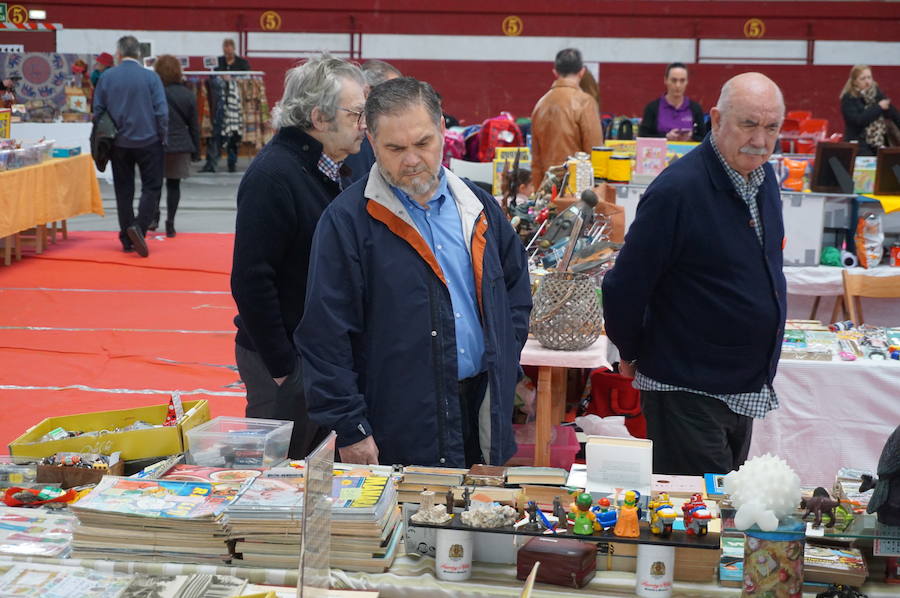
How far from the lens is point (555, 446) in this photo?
4.04 meters

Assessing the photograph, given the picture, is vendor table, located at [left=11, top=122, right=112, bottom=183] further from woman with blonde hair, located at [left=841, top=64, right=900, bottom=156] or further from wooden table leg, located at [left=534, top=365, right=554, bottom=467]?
wooden table leg, located at [left=534, top=365, right=554, bottom=467]

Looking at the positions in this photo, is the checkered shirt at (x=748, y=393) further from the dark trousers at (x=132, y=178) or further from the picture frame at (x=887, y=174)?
the dark trousers at (x=132, y=178)

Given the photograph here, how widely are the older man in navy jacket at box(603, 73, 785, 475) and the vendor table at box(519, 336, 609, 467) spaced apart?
1.51 ft

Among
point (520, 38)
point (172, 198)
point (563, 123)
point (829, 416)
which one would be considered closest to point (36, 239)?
point (172, 198)

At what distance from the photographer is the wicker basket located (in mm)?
3496

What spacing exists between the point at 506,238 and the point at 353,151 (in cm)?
65

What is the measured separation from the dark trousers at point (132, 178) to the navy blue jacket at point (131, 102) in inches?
4.6

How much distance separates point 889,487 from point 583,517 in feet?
1.80

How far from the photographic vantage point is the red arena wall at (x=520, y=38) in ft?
57.7

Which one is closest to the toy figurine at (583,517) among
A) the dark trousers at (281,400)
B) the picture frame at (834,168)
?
the dark trousers at (281,400)

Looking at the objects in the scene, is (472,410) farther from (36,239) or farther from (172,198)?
(172,198)

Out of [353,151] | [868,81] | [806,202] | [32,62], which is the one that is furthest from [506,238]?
[32,62]

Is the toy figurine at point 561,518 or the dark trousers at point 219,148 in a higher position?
the dark trousers at point 219,148

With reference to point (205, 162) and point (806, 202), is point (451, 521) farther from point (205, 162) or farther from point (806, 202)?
point (205, 162)
